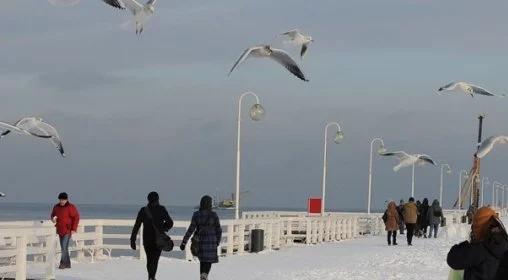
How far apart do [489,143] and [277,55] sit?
6272mm

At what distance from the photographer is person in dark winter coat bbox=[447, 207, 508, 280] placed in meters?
7.10

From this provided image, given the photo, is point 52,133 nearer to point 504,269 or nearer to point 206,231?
point 206,231

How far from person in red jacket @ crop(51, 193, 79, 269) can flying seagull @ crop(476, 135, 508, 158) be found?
8.32 meters

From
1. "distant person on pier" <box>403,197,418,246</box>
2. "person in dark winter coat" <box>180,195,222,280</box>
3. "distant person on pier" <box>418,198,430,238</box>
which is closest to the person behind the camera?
"person in dark winter coat" <box>180,195,222,280</box>

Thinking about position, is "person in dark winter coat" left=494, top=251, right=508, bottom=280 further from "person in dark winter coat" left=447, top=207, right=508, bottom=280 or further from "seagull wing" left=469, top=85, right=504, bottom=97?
"seagull wing" left=469, top=85, right=504, bottom=97

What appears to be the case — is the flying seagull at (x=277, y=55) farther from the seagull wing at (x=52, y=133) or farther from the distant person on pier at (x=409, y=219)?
the distant person on pier at (x=409, y=219)

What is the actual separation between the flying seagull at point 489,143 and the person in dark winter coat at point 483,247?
15.8 meters

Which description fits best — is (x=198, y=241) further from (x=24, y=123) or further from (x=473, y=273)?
(x=473, y=273)

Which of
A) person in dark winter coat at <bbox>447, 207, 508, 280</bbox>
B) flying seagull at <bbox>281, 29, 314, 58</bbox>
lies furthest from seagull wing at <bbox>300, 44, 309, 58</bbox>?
person in dark winter coat at <bbox>447, 207, 508, 280</bbox>

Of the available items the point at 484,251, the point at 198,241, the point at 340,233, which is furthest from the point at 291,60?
the point at 340,233

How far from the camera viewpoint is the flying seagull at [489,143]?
2284 centimetres

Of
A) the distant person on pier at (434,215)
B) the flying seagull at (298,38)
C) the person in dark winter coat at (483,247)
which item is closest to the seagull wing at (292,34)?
the flying seagull at (298,38)

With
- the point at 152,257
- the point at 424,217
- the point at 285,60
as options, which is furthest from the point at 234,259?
the point at 424,217

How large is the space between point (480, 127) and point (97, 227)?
75.6 metres
